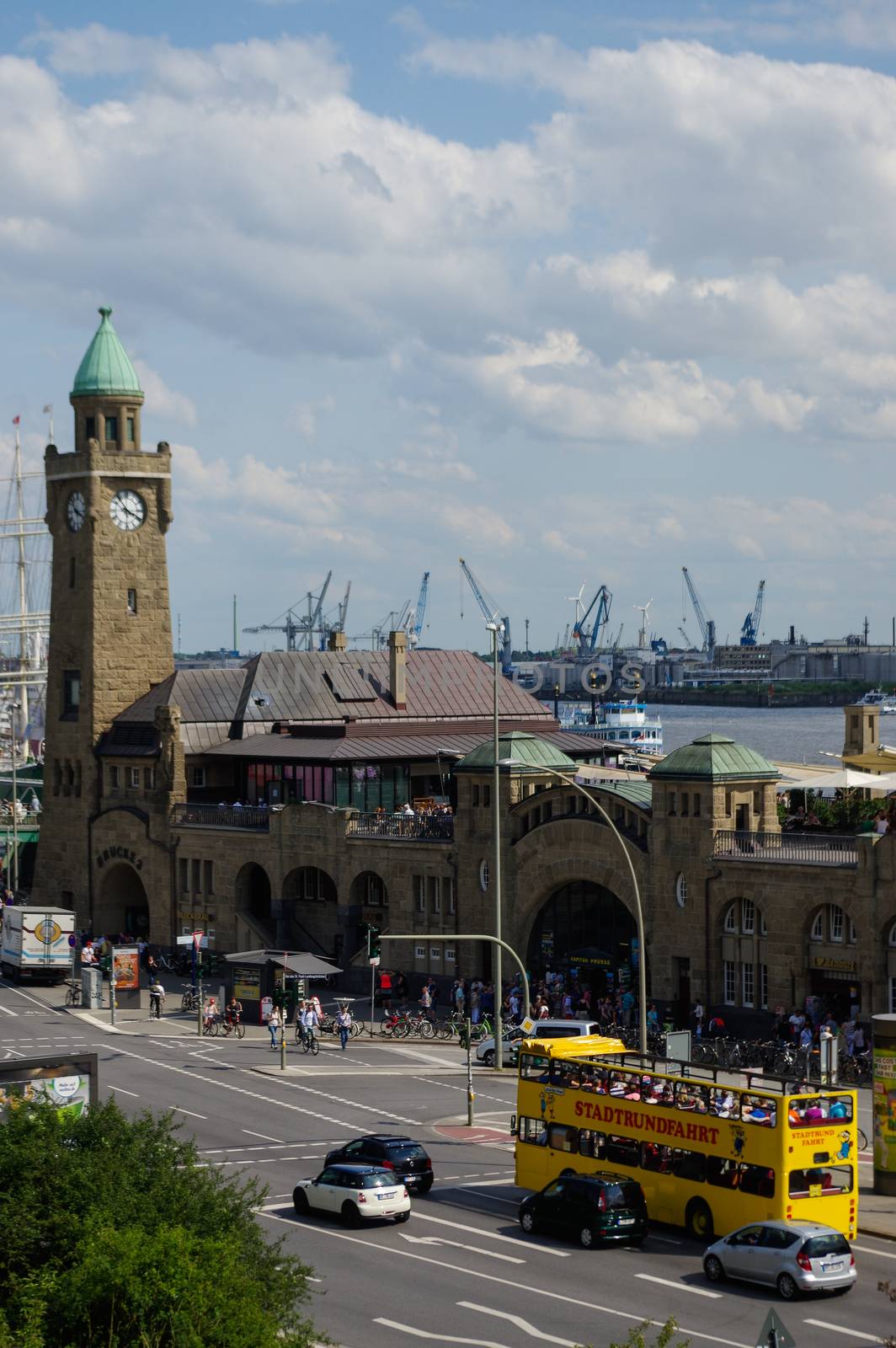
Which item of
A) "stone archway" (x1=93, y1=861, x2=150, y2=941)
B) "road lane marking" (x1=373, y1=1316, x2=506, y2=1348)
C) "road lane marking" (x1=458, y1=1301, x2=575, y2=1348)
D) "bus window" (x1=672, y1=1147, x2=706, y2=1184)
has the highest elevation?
"stone archway" (x1=93, y1=861, x2=150, y2=941)

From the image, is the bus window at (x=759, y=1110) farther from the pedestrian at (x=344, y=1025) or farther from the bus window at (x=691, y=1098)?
the pedestrian at (x=344, y=1025)

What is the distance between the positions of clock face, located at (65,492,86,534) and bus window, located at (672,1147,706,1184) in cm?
5965

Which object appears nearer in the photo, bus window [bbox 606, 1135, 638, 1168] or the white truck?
bus window [bbox 606, 1135, 638, 1168]

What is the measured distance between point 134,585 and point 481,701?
16.6 metres

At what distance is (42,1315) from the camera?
27625mm

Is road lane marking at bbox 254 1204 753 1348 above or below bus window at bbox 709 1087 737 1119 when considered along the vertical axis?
below

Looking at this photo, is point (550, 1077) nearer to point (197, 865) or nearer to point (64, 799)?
point (197, 865)

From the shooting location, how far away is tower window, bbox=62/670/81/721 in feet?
310

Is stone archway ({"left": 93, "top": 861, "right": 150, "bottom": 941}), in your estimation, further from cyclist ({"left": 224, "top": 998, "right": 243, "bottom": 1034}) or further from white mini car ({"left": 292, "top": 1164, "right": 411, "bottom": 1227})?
white mini car ({"left": 292, "top": 1164, "right": 411, "bottom": 1227})

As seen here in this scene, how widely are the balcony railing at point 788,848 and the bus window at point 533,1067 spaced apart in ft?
58.8

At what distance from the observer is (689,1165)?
39875mm

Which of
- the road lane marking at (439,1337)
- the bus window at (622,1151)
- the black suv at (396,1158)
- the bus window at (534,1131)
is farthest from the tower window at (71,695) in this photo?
the road lane marking at (439,1337)

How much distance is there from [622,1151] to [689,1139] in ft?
6.86

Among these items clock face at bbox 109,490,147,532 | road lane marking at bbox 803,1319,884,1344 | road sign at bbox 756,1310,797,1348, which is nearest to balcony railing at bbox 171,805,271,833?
clock face at bbox 109,490,147,532
